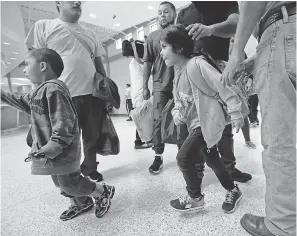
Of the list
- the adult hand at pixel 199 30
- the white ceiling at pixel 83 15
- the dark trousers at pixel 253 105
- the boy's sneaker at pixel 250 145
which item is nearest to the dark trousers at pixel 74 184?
the adult hand at pixel 199 30

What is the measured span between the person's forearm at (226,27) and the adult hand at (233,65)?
0.39 m

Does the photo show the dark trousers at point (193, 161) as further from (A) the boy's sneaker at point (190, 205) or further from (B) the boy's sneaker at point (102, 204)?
(B) the boy's sneaker at point (102, 204)

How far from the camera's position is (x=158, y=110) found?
1.99 meters

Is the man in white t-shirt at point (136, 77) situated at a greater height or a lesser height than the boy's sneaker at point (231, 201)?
greater

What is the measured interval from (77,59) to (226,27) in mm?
1109

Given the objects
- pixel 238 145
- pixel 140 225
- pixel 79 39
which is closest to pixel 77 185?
pixel 140 225

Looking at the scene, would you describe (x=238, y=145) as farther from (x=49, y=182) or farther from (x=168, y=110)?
(x=49, y=182)

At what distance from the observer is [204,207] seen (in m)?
1.22

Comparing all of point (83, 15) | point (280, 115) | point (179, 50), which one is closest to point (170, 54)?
point (179, 50)

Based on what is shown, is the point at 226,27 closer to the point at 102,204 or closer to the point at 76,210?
the point at 102,204

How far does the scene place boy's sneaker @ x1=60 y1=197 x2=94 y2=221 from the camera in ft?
4.07

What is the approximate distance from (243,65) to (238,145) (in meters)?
2.12

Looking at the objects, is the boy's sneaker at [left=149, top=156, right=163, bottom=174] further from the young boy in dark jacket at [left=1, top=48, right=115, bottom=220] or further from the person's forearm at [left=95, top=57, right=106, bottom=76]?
the person's forearm at [left=95, top=57, right=106, bottom=76]

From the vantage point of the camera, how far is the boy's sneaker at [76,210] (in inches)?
48.8
